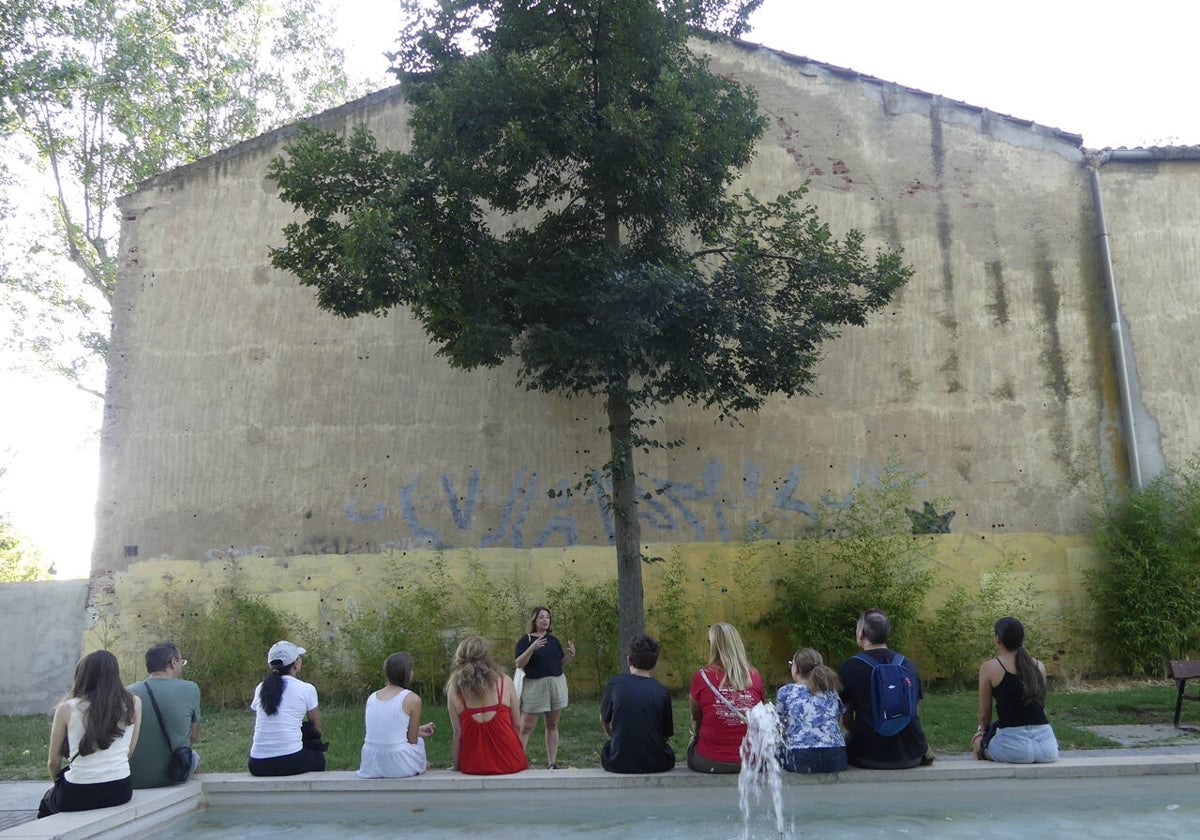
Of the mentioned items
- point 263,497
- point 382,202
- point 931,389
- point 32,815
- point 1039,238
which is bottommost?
point 32,815

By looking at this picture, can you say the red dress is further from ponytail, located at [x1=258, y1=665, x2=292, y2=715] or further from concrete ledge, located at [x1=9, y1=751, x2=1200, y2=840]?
ponytail, located at [x1=258, y1=665, x2=292, y2=715]

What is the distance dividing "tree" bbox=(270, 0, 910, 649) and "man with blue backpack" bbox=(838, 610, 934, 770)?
112 inches

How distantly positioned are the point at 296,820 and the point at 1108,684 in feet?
27.7

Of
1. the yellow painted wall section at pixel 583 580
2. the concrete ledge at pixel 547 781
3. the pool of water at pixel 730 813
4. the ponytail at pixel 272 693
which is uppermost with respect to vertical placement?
the yellow painted wall section at pixel 583 580

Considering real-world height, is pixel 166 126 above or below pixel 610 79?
above

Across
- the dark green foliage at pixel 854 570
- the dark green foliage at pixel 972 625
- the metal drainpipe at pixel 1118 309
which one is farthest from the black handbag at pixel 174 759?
the metal drainpipe at pixel 1118 309

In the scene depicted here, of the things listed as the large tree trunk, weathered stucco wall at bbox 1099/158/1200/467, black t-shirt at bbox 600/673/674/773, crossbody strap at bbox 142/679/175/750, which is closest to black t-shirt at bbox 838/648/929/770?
black t-shirt at bbox 600/673/674/773

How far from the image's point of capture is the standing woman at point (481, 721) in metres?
5.73

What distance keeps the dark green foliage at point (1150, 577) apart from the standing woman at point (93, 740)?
9.50 meters

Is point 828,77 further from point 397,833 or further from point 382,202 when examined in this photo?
point 397,833

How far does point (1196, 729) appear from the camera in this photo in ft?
25.3

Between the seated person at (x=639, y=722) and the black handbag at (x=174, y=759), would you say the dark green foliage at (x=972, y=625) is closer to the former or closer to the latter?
the seated person at (x=639, y=722)

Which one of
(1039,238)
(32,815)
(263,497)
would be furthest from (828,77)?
(32,815)

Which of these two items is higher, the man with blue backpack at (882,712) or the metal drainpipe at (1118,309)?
the metal drainpipe at (1118,309)
